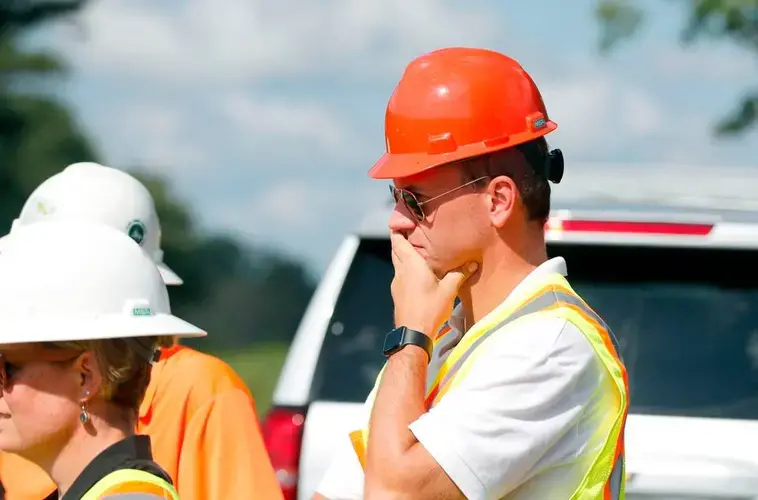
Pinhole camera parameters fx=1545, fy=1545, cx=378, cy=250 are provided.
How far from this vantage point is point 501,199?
3.14 meters

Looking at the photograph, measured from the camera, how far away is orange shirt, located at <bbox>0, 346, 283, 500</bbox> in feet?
13.0

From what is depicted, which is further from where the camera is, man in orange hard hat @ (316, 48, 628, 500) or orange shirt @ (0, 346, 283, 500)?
orange shirt @ (0, 346, 283, 500)

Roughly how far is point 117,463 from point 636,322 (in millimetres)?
2203

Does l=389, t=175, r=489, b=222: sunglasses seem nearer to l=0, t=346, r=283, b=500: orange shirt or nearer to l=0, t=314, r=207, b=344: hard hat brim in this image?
l=0, t=314, r=207, b=344: hard hat brim

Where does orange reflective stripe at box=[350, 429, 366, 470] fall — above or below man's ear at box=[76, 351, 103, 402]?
below

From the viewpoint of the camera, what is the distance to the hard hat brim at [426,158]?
3.12 metres

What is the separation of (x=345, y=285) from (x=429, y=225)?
5.61 ft

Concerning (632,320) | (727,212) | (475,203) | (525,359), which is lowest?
(632,320)

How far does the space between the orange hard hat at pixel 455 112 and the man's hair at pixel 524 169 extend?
1.1 inches

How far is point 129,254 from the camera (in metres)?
3.35

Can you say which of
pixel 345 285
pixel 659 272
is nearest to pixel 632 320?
pixel 659 272

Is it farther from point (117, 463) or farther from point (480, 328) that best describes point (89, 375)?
point (480, 328)

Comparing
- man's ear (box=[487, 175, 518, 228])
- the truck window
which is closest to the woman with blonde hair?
man's ear (box=[487, 175, 518, 228])

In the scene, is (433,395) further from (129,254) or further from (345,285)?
(345,285)
